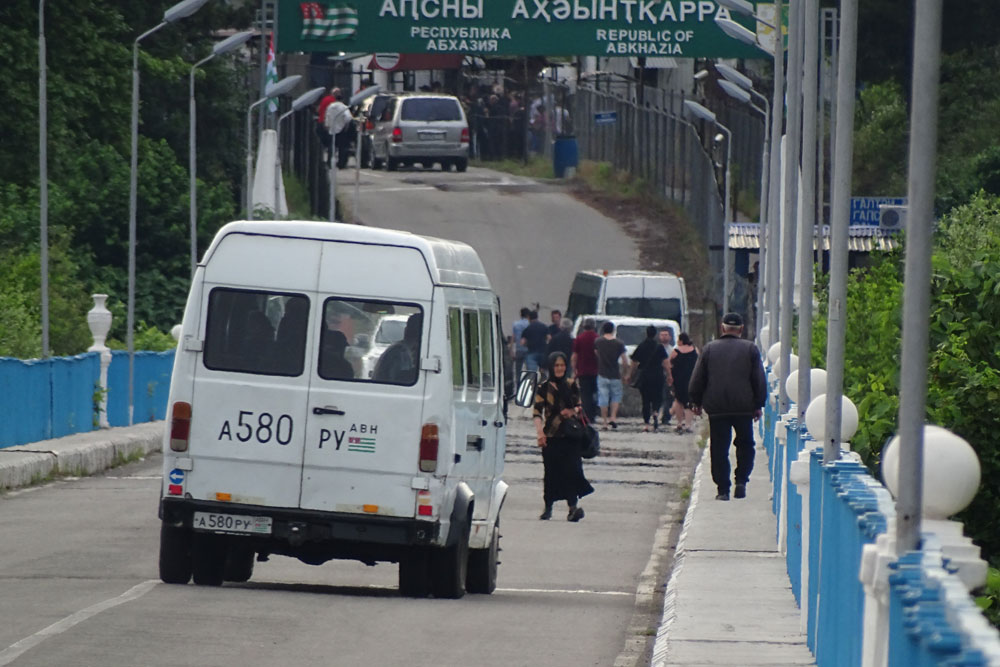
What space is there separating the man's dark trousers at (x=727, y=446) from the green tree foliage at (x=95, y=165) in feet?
56.4

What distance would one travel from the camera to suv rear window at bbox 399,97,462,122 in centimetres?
6406

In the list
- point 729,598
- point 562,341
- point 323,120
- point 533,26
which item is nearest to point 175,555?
point 729,598

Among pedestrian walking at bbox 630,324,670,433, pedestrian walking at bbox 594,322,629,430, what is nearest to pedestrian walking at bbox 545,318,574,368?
pedestrian walking at bbox 594,322,629,430

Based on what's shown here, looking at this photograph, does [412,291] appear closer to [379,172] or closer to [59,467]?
[59,467]

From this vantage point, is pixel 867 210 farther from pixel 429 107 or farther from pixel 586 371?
pixel 429 107

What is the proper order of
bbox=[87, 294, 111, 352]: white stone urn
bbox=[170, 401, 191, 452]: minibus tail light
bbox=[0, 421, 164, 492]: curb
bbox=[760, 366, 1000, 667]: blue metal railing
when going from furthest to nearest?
Result: bbox=[87, 294, 111, 352]: white stone urn
bbox=[0, 421, 164, 492]: curb
bbox=[170, 401, 191, 452]: minibus tail light
bbox=[760, 366, 1000, 667]: blue metal railing

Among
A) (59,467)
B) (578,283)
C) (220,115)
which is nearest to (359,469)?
(59,467)

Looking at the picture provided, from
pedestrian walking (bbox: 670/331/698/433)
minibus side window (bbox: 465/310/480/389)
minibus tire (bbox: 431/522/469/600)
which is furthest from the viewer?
pedestrian walking (bbox: 670/331/698/433)

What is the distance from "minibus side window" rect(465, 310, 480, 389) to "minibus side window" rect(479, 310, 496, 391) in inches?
7.4

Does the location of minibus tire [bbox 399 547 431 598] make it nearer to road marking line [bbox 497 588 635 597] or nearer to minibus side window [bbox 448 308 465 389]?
road marking line [bbox 497 588 635 597]

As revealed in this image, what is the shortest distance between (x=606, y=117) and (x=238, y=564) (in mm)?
55364

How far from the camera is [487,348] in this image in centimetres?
1402

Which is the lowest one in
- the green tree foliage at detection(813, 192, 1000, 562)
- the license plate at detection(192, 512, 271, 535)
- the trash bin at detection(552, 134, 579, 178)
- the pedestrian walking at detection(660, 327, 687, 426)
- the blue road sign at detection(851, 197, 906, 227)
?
the pedestrian walking at detection(660, 327, 687, 426)

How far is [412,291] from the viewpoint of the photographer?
40.8 feet
